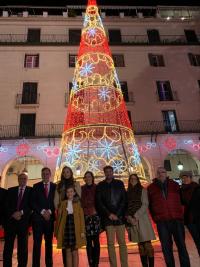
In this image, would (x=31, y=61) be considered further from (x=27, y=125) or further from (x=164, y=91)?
(x=164, y=91)

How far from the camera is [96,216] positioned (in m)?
4.27

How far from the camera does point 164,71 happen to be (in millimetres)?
17984

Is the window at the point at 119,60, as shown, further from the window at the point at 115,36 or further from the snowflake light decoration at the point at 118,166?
the snowflake light decoration at the point at 118,166

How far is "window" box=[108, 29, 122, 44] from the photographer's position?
1908 cm

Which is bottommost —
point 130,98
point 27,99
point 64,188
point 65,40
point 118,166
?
point 64,188

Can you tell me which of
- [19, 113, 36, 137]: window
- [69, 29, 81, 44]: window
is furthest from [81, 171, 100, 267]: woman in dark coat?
[69, 29, 81, 44]: window

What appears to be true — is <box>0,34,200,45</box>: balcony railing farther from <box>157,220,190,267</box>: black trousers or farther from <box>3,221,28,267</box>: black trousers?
<box>157,220,190,267</box>: black trousers

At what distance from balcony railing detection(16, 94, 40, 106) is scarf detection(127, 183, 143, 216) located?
12.8 m

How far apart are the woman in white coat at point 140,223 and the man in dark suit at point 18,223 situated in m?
1.63

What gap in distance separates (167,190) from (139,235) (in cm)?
82

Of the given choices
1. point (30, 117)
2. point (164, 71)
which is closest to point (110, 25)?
point (164, 71)

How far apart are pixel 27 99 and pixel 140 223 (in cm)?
1371

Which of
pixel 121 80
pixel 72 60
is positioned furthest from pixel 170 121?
pixel 72 60

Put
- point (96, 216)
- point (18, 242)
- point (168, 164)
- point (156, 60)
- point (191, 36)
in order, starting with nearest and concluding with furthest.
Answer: point (18, 242) < point (96, 216) < point (168, 164) < point (156, 60) < point (191, 36)
